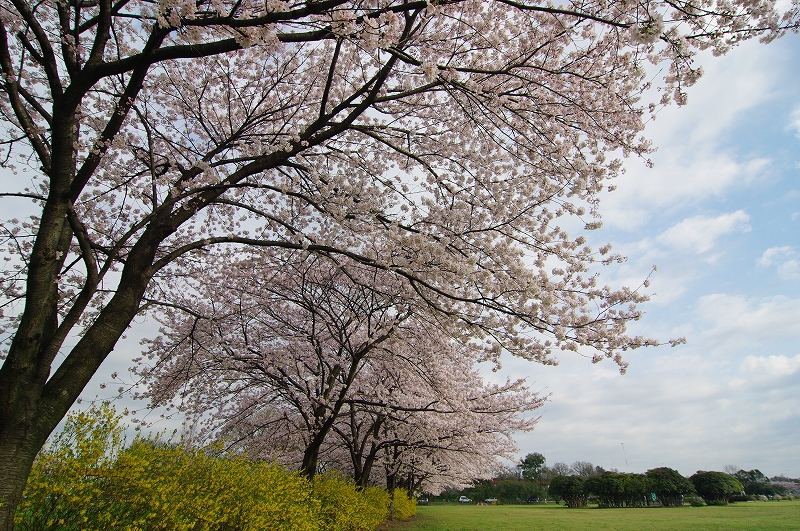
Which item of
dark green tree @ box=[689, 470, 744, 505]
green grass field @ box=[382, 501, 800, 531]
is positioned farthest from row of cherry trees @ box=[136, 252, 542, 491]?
dark green tree @ box=[689, 470, 744, 505]

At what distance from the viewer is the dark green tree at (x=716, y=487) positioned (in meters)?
45.3

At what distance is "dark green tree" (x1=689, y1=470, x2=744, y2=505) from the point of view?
4528 centimetres

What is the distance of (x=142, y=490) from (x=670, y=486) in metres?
58.0

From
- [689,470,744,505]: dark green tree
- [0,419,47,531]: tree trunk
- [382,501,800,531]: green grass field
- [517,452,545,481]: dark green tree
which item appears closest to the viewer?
[0,419,47,531]: tree trunk

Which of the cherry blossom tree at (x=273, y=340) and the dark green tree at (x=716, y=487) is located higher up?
the cherry blossom tree at (x=273, y=340)

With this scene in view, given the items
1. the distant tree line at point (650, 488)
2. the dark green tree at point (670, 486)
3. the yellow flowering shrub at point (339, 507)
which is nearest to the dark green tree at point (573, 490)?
the distant tree line at point (650, 488)

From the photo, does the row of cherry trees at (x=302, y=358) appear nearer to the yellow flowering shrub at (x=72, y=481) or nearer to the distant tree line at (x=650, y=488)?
the yellow flowering shrub at (x=72, y=481)

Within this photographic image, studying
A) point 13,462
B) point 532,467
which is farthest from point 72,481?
point 532,467

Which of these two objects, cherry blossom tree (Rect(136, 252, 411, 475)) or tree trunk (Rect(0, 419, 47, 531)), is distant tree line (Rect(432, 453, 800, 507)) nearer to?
cherry blossom tree (Rect(136, 252, 411, 475))

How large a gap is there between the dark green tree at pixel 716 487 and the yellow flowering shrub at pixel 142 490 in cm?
5513

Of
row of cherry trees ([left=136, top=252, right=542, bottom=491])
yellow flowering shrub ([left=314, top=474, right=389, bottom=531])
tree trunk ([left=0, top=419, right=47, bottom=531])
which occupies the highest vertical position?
row of cherry trees ([left=136, top=252, right=542, bottom=491])

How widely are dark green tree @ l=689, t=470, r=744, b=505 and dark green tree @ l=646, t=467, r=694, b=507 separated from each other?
1.15m

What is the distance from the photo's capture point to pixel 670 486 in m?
47.6

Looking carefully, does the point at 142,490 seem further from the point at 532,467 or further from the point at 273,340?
the point at 532,467
